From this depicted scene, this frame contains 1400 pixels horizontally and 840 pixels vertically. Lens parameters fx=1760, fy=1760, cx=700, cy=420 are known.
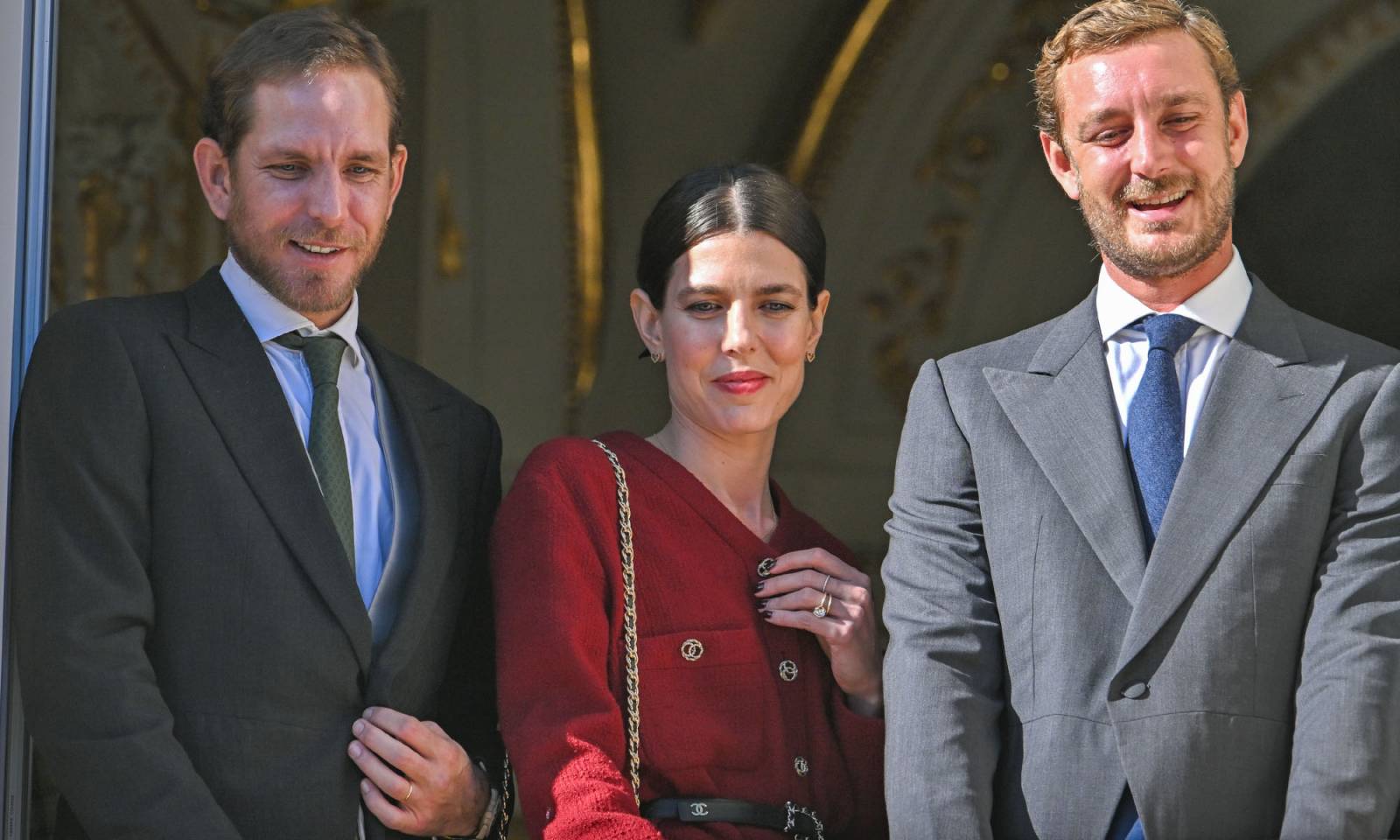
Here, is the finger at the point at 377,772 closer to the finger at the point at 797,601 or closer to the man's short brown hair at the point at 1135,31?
the finger at the point at 797,601

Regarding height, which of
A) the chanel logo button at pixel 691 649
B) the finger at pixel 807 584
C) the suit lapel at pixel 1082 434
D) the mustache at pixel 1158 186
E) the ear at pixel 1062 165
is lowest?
the chanel logo button at pixel 691 649

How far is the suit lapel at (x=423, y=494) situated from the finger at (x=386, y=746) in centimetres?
5

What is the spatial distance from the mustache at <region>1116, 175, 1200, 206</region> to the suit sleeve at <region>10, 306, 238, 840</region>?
1485 millimetres

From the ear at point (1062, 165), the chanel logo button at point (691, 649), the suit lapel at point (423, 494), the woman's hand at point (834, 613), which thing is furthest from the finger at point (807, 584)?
the ear at point (1062, 165)

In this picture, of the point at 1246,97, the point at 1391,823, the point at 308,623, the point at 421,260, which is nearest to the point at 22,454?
the point at 308,623

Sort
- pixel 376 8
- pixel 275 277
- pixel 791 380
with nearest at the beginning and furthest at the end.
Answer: pixel 275 277 < pixel 791 380 < pixel 376 8

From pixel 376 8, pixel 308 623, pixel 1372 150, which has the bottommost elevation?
pixel 308 623

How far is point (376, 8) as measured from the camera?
3.73m

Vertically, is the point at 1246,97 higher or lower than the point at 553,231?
higher

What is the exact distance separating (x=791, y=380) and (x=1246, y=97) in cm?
144

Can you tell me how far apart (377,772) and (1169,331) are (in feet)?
4.37

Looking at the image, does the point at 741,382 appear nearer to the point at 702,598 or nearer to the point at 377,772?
the point at 702,598

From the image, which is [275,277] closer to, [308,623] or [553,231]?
[308,623]

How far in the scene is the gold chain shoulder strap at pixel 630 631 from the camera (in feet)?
8.63
